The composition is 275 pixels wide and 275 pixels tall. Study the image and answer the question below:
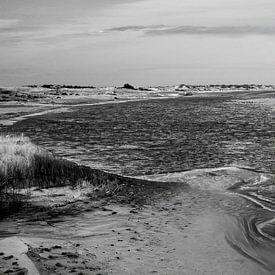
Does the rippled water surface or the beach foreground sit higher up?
the rippled water surface

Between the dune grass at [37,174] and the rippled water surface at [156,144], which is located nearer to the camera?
the dune grass at [37,174]

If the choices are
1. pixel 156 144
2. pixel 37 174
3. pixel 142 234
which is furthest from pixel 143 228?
pixel 156 144

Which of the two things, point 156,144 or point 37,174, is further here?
point 156,144

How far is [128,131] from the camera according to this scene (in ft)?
103

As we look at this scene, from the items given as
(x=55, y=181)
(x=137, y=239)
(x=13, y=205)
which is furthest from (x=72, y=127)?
(x=137, y=239)

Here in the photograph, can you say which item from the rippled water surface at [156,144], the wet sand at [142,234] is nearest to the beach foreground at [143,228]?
the wet sand at [142,234]

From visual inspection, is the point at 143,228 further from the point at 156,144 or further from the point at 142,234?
the point at 156,144

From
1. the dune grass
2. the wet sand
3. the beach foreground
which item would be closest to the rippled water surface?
the dune grass

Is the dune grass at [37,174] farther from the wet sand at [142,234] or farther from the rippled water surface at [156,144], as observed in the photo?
the rippled water surface at [156,144]

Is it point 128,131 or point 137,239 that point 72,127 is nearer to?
point 128,131

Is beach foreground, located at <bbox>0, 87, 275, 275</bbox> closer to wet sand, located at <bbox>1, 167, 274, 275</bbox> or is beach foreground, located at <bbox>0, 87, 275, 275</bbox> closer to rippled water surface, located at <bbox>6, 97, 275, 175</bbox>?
wet sand, located at <bbox>1, 167, 274, 275</bbox>

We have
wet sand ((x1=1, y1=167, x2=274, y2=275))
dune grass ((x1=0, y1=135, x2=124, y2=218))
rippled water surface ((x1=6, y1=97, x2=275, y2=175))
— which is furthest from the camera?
rippled water surface ((x1=6, y1=97, x2=275, y2=175))

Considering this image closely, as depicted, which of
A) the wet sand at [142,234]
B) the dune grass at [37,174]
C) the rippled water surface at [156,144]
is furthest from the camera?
the rippled water surface at [156,144]

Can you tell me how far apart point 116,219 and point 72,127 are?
2480 cm
